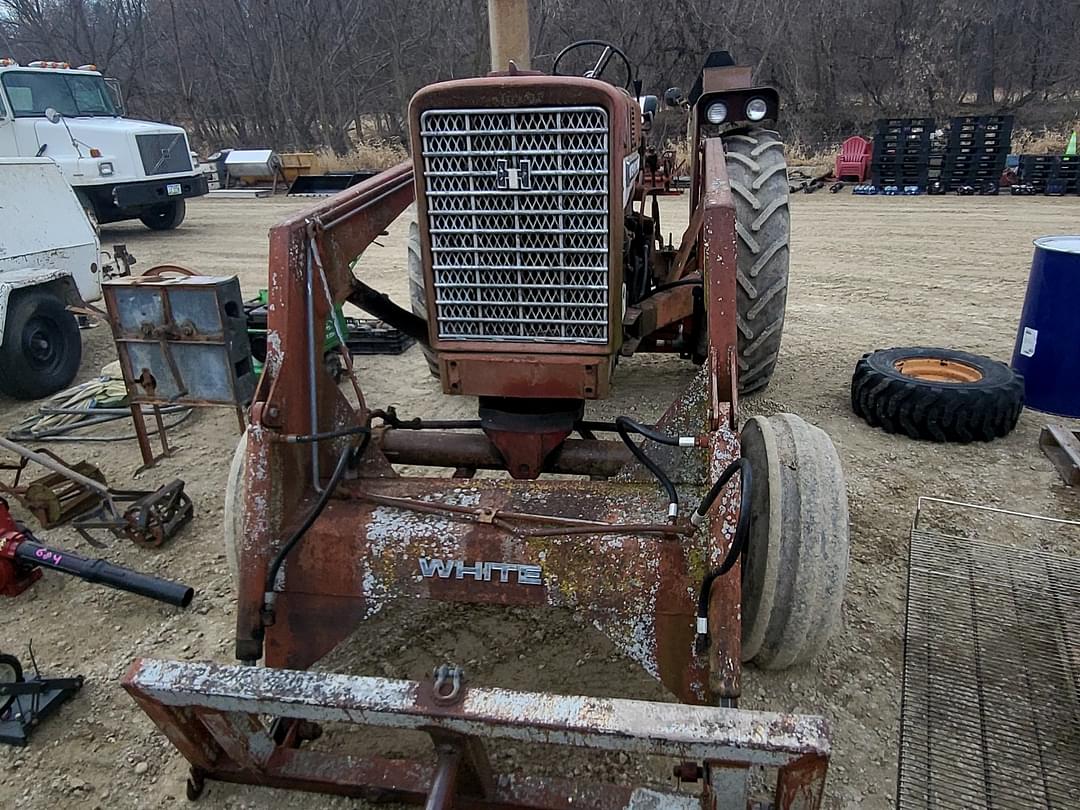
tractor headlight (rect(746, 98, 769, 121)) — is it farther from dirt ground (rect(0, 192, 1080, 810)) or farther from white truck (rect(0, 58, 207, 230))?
white truck (rect(0, 58, 207, 230))

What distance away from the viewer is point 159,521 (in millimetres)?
4098

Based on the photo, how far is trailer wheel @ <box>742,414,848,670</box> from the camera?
8.30ft

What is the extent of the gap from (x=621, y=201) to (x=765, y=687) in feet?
6.12

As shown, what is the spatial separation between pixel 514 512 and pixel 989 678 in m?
1.92

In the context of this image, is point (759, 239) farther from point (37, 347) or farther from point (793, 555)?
point (37, 347)

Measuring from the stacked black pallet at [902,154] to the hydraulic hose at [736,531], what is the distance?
Answer: 46.5ft

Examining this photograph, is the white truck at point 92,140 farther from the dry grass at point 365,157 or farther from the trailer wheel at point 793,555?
the trailer wheel at point 793,555

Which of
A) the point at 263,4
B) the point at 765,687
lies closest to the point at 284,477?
the point at 765,687

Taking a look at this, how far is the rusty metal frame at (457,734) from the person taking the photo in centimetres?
182

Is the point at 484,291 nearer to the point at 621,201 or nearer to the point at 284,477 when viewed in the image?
the point at 621,201

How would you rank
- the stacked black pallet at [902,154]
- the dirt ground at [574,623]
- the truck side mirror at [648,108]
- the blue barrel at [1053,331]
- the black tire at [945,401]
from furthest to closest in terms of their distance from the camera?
the stacked black pallet at [902,154] → the truck side mirror at [648,108] → the blue barrel at [1053,331] → the black tire at [945,401] → the dirt ground at [574,623]

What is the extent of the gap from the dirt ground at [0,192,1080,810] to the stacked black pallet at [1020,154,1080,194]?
6.39 metres

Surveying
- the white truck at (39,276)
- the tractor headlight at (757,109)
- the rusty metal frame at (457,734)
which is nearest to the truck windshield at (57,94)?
the white truck at (39,276)

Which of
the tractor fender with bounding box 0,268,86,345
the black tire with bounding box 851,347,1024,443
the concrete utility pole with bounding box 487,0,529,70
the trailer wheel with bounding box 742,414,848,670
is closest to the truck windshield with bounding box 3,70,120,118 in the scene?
the tractor fender with bounding box 0,268,86,345
